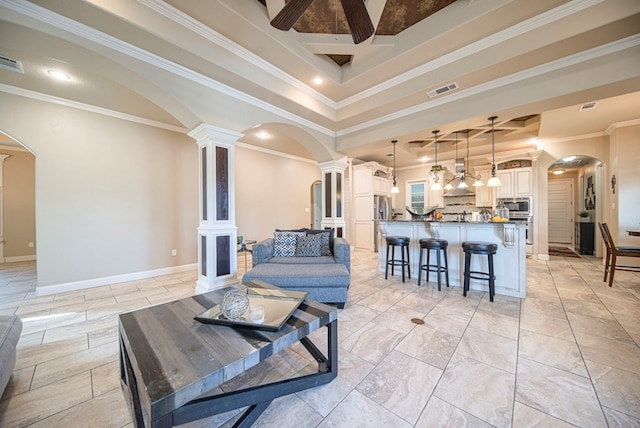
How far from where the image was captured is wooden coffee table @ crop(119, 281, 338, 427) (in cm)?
89

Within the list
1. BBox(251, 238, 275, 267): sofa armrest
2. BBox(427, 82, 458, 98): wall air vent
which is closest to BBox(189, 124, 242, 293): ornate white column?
BBox(251, 238, 275, 267): sofa armrest

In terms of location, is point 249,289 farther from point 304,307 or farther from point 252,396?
point 252,396

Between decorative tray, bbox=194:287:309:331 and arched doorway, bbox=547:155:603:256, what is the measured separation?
8.35 m

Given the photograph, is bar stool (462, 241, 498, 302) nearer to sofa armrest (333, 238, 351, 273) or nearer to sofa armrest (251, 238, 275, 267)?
sofa armrest (333, 238, 351, 273)

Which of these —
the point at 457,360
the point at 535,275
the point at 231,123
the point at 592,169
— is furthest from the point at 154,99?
the point at 592,169

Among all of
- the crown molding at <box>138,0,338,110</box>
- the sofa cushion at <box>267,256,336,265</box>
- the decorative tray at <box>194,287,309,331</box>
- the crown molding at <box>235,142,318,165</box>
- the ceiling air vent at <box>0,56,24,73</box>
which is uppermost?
the crown molding at <box>138,0,338,110</box>

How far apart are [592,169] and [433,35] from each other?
23.4 ft

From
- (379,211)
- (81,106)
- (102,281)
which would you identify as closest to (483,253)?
(379,211)

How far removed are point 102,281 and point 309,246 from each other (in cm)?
346

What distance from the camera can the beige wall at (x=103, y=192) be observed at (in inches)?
131

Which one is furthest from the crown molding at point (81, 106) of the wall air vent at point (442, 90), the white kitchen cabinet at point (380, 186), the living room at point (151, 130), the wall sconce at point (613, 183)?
the wall sconce at point (613, 183)

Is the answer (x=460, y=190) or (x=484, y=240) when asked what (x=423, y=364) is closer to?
(x=484, y=240)

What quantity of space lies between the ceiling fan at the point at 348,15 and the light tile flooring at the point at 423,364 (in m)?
2.81

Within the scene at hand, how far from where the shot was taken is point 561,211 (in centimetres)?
784
